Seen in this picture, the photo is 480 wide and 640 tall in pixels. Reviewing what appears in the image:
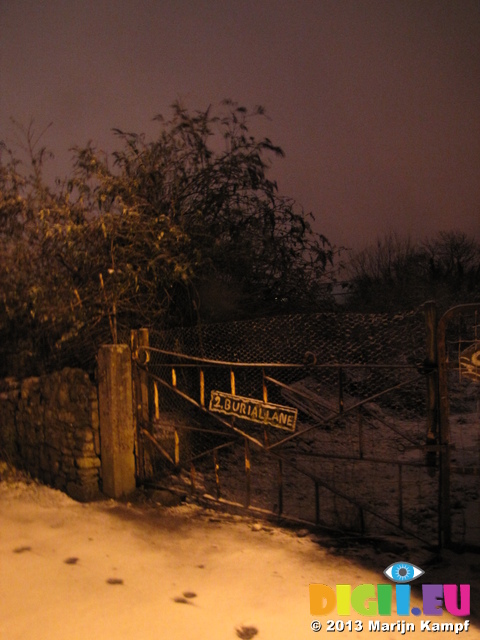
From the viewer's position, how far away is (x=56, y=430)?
22.1 feet

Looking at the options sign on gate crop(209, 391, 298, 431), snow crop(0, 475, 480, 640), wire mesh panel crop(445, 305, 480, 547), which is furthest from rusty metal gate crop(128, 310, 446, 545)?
snow crop(0, 475, 480, 640)

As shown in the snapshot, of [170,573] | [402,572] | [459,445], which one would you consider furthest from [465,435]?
[170,573]

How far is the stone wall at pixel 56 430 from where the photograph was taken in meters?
6.34

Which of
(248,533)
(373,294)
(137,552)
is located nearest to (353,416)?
(248,533)

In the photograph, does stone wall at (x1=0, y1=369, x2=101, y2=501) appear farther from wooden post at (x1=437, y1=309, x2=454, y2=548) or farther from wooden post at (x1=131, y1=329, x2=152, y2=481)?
wooden post at (x1=437, y1=309, x2=454, y2=548)

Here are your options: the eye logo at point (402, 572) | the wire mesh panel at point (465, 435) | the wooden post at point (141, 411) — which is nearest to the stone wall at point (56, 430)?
the wooden post at point (141, 411)

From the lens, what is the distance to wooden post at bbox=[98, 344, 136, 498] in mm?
6211

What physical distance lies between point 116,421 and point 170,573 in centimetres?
228

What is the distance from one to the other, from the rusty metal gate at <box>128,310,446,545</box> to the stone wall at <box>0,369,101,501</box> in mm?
582

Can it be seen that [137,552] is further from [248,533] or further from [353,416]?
[353,416]

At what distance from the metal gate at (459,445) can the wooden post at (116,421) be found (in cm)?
343

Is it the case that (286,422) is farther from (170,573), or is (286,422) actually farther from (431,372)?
(170,573)

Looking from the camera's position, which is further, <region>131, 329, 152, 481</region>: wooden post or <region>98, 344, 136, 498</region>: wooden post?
<region>131, 329, 152, 481</region>: wooden post

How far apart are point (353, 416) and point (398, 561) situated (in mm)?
4668
